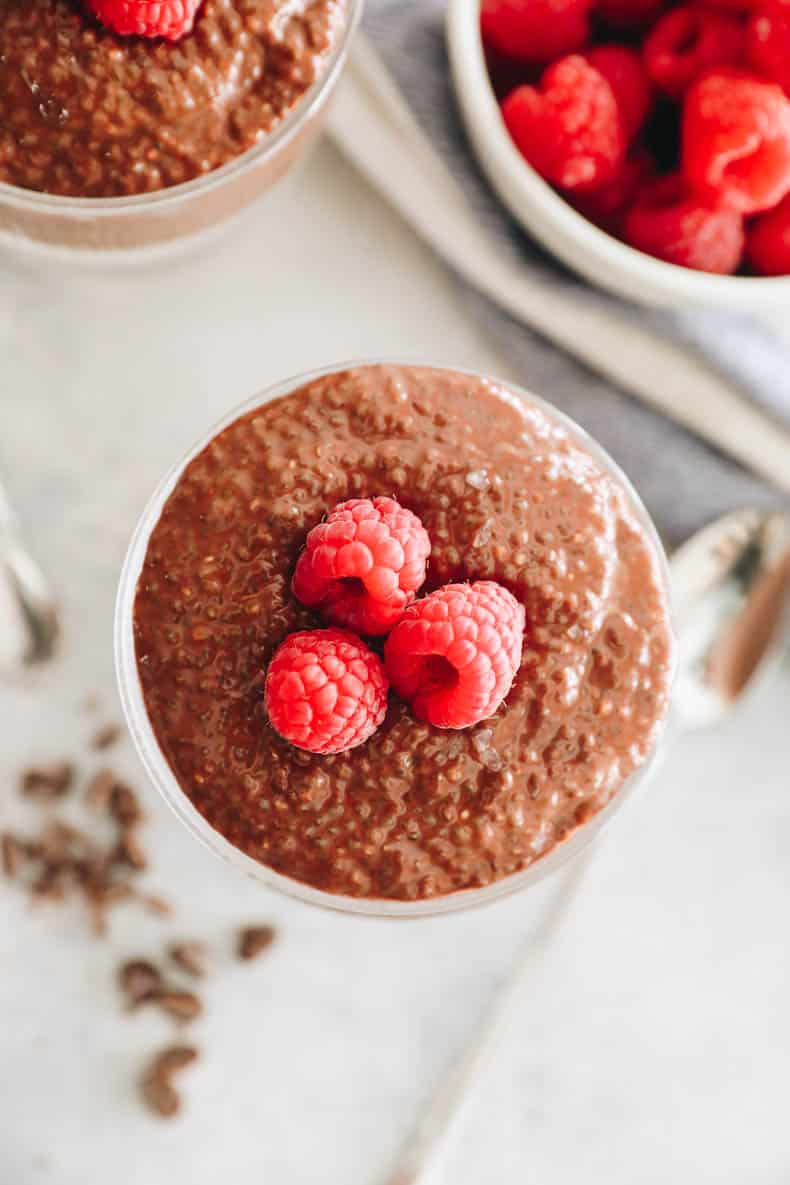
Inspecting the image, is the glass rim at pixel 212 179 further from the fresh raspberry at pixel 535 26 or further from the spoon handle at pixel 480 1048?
the spoon handle at pixel 480 1048

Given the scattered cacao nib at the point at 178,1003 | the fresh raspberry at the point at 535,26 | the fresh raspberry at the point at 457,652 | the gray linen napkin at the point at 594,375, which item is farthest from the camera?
the scattered cacao nib at the point at 178,1003

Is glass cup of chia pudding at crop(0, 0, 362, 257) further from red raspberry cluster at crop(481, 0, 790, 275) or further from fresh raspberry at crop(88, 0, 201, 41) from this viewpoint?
red raspberry cluster at crop(481, 0, 790, 275)

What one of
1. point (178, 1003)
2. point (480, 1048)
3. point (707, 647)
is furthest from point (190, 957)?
point (707, 647)

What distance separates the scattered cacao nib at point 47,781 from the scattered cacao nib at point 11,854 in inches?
Answer: 3.2

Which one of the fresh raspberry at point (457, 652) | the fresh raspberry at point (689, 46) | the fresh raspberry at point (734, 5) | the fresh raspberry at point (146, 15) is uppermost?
the fresh raspberry at point (146, 15)

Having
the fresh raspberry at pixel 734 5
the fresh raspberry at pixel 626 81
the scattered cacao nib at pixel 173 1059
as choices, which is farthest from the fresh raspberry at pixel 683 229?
the scattered cacao nib at pixel 173 1059

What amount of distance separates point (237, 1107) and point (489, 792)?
101cm

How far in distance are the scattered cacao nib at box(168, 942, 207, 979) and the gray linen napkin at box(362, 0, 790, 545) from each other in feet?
A: 3.58

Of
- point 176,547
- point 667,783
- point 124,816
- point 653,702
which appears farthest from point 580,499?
point 124,816

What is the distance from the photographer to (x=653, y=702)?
1649 millimetres

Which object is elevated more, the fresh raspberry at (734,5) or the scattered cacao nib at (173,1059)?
the fresh raspberry at (734,5)

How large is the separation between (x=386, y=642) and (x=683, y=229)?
0.89 m

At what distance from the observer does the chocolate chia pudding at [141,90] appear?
65.1 inches

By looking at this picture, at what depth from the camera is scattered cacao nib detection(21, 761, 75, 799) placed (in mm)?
2213
